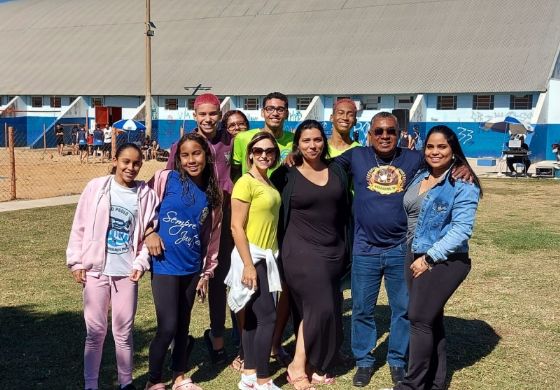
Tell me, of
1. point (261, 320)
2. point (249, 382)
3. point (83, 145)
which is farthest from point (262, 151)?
point (83, 145)

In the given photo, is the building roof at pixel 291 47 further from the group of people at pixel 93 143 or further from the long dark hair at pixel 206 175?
the long dark hair at pixel 206 175

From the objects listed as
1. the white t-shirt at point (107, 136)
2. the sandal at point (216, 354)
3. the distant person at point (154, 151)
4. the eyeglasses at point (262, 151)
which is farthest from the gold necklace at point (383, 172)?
the distant person at point (154, 151)

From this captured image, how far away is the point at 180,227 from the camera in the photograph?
4465 mm

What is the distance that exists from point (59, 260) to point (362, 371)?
530 centimetres

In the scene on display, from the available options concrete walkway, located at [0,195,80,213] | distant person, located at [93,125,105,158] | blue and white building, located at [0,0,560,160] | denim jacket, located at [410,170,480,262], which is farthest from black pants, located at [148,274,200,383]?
distant person, located at [93,125,105,158]

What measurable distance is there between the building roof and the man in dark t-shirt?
1097 inches

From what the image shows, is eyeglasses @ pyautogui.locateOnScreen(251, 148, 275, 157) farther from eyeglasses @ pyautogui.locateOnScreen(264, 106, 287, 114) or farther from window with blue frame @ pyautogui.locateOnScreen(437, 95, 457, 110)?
window with blue frame @ pyautogui.locateOnScreen(437, 95, 457, 110)

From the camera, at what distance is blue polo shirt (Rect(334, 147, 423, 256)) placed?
4699 millimetres

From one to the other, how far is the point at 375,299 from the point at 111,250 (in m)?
1.91

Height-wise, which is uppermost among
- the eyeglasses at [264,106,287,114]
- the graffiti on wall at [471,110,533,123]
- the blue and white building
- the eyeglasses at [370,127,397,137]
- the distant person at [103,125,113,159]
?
the blue and white building

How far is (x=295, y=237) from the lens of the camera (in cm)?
464

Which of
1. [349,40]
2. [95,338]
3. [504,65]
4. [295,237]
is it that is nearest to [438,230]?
[295,237]

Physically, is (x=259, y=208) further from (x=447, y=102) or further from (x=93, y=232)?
(x=447, y=102)

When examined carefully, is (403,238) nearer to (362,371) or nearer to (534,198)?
(362,371)
